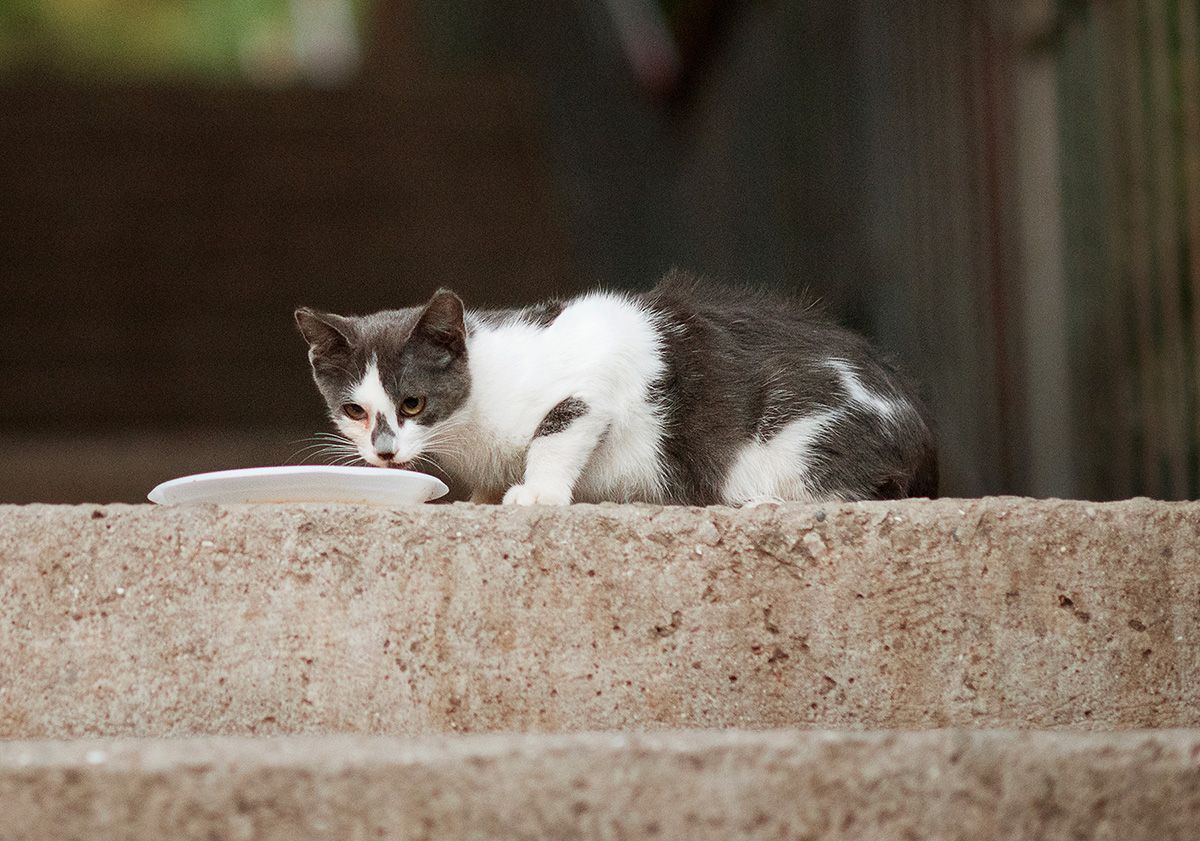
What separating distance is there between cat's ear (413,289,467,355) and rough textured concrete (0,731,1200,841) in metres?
1.11

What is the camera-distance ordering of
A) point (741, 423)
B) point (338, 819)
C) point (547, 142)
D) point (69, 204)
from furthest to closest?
point (547, 142) < point (69, 204) < point (741, 423) < point (338, 819)

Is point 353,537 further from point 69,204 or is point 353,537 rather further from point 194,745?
point 69,204

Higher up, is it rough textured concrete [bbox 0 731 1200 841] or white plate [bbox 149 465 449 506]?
white plate [bbox 149 465 449 506]

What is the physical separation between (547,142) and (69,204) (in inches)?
94.3

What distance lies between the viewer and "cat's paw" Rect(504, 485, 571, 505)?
2.35m

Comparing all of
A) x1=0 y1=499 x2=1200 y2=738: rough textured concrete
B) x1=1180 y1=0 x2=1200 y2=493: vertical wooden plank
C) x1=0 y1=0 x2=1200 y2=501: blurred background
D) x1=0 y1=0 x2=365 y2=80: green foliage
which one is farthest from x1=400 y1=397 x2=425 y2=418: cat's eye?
x1=0 y1=0 x2=365 y2=80: green foliage

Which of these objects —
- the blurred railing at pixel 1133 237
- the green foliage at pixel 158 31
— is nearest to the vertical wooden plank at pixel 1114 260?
the blurred railing at pixel 1133 237

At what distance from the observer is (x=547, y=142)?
24.8 feet

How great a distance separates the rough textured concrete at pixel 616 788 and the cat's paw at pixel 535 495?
0.85 metres

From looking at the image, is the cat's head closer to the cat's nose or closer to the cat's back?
the cat's nose

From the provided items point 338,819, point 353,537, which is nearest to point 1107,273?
point 353,537

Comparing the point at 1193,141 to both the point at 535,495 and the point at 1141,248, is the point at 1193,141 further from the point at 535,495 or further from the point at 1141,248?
the point at 535,495

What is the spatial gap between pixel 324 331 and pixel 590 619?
89cm

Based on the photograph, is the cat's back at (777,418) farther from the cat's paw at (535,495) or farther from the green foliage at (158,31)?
the green foliage at (158,31)
